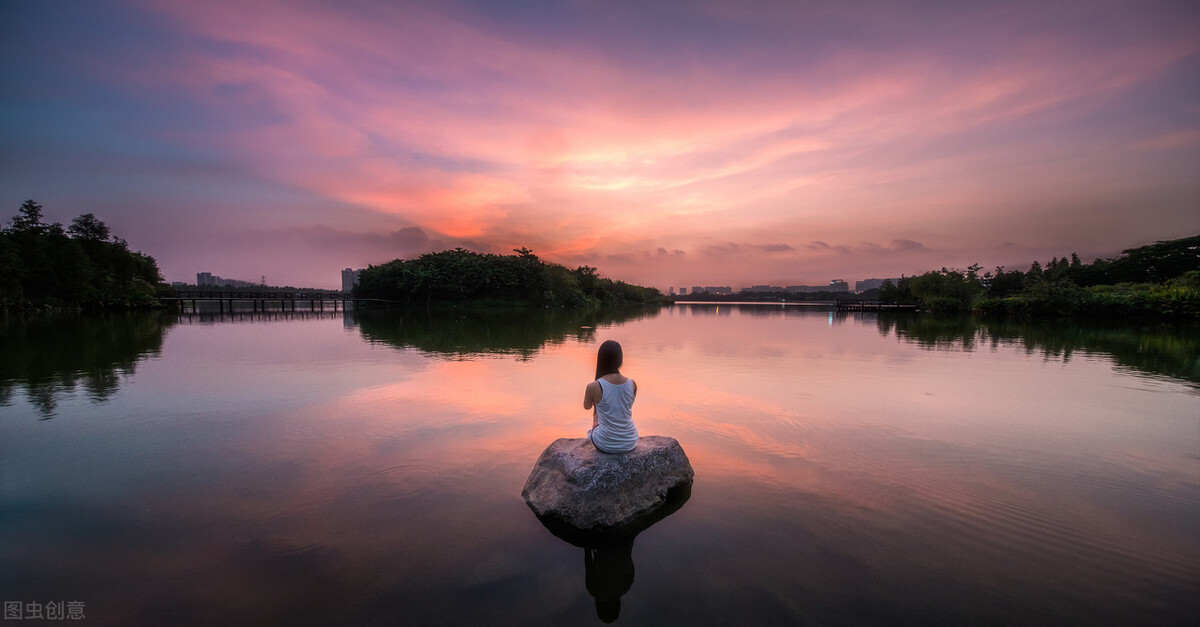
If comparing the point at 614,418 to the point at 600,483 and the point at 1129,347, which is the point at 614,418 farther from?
the point at 1129,347

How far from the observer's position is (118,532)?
446 cm

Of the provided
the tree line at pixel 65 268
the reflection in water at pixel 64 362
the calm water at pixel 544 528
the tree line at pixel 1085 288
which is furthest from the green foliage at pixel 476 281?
the calm water at pixel 544 528

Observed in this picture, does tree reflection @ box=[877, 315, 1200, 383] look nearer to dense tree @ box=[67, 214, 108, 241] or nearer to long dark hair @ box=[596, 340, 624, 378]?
long dark hair @ box=[596, 340, 624, 378]

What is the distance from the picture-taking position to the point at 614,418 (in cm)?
501

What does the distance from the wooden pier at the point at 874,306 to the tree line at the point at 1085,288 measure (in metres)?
1.47

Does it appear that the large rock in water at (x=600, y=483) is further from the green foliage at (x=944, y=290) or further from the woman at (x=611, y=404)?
the green foliage at (x=944, y=290)

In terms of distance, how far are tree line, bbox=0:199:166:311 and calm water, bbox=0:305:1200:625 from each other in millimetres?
44672

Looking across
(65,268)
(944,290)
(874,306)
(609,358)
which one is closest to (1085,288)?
(944,290)

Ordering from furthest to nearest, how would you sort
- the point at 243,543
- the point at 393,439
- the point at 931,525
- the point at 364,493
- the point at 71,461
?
the point at 393,439
the point at 71,461
the point at 364,493
the point at 931,525
the point at 243,543

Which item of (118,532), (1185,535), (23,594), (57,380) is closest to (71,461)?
(118,532)

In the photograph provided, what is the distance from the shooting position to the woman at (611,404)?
4.99m

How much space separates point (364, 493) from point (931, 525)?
6281mm

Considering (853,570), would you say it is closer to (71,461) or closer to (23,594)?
(23,594)

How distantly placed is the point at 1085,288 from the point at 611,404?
6617 cm
